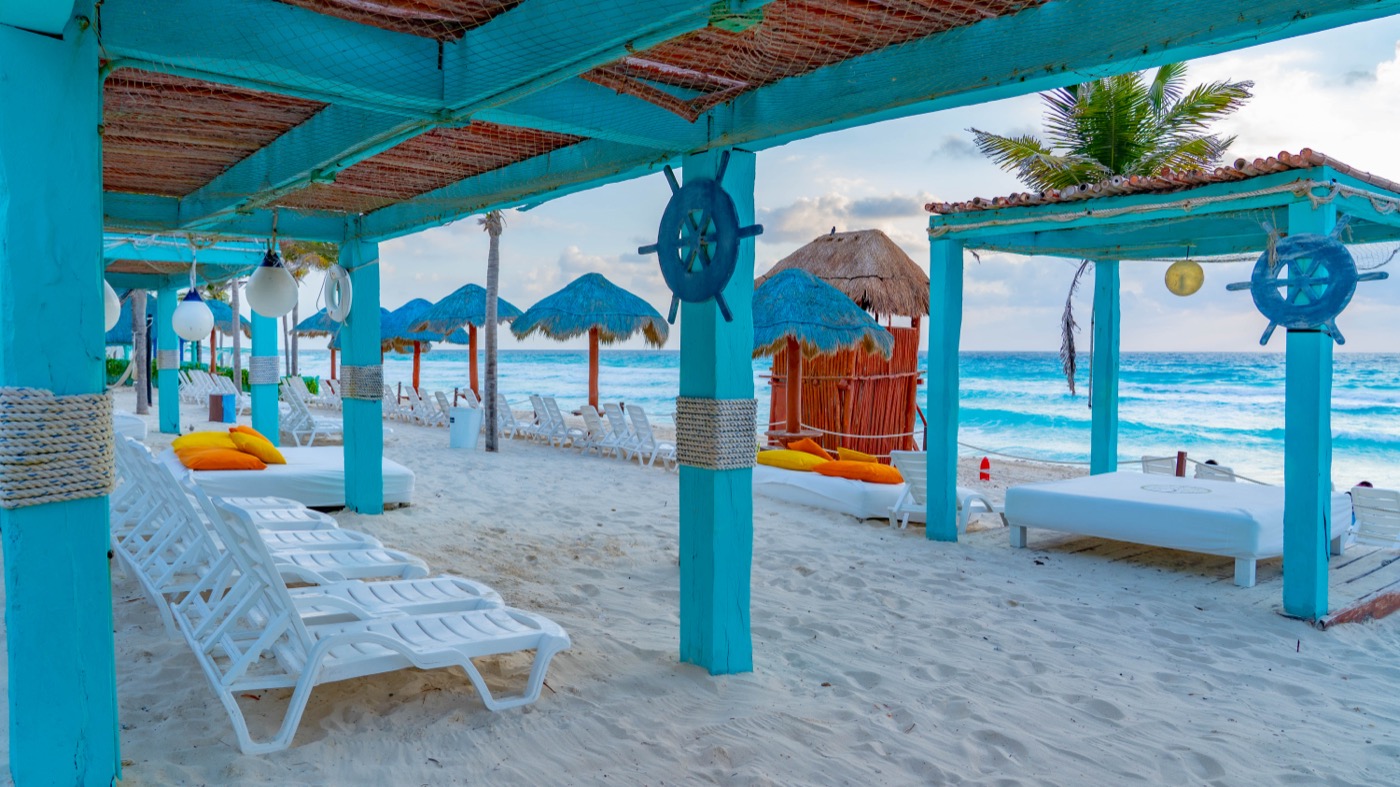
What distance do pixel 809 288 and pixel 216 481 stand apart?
631cm

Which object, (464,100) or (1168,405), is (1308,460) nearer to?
(464,100)

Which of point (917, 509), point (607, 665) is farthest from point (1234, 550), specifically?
point (607, 665)

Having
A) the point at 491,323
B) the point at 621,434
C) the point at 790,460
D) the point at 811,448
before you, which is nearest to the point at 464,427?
the point at 491,323

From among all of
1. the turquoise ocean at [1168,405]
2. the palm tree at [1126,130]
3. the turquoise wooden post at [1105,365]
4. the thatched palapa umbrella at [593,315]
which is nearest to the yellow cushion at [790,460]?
the turquoise wooden post at [1105,365]

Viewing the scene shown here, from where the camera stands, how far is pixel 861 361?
10930mm

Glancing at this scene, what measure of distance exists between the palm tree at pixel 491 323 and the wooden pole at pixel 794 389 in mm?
4032

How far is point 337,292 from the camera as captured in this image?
23.0 feet

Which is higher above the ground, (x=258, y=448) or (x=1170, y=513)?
(x=258, y=448)

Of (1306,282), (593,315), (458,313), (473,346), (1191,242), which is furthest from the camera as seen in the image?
(473,346)

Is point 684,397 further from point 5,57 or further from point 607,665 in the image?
point 5,57

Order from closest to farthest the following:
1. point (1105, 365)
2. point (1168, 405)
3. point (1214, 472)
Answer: point (1214, 472) → point (1105, 365) → point (1168, 405)

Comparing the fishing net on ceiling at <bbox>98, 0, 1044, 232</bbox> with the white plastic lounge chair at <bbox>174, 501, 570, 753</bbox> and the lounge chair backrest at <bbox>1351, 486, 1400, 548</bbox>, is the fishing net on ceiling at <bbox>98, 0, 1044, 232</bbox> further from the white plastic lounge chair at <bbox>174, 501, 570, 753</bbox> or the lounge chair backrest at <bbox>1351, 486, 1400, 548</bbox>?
the lounge chair backrest at <bbox>1351, 486, 1400, 548</bbox>

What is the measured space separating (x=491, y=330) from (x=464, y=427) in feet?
4.53

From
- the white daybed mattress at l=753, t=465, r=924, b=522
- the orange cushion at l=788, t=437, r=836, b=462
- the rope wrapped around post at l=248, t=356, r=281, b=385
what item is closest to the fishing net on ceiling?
the white daybed mattress at l=753, t=465, r=924, b=522
